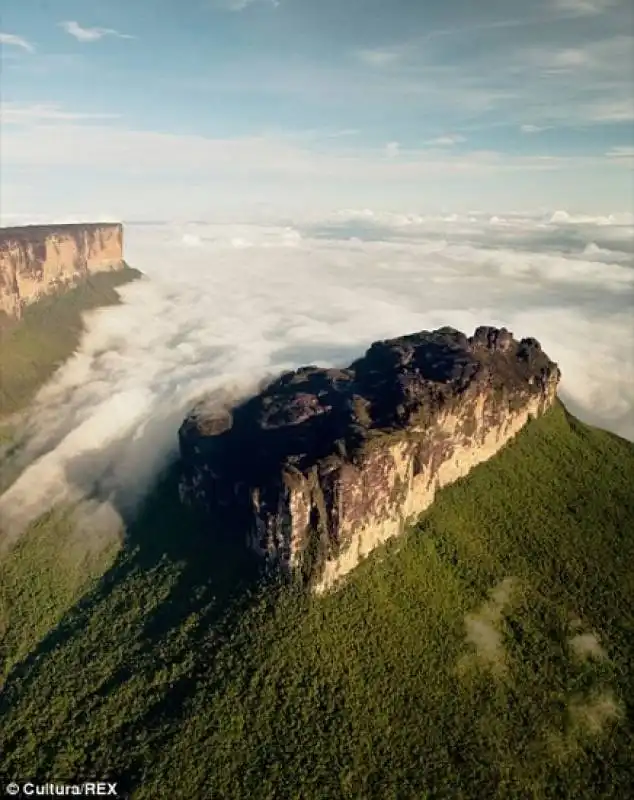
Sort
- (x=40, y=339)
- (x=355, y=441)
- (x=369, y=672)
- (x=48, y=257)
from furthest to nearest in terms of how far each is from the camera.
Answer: (x=48, y=257), (x=40, y=339), (x=355, y=441), (x=369, y=672)

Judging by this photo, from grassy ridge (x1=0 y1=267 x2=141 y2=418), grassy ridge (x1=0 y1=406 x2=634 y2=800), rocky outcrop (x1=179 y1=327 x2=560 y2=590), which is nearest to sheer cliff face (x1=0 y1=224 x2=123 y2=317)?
grassy ridge (x1=0 y1=267 x2=141 y2=418)

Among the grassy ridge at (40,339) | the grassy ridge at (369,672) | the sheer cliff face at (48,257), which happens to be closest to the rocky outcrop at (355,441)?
the grassy ridge at (369,672)

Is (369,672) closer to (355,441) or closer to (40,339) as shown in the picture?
(355,441)

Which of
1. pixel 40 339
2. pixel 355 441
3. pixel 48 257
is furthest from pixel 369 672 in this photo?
pixel 48 257

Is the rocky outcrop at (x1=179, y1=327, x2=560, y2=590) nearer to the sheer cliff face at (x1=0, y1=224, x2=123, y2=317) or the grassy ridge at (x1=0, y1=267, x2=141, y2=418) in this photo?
Answer: the grassy ridge at (x1=0, y1=267, x2=141, y2=418)

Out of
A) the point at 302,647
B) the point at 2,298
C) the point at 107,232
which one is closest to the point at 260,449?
the point at 302,647
